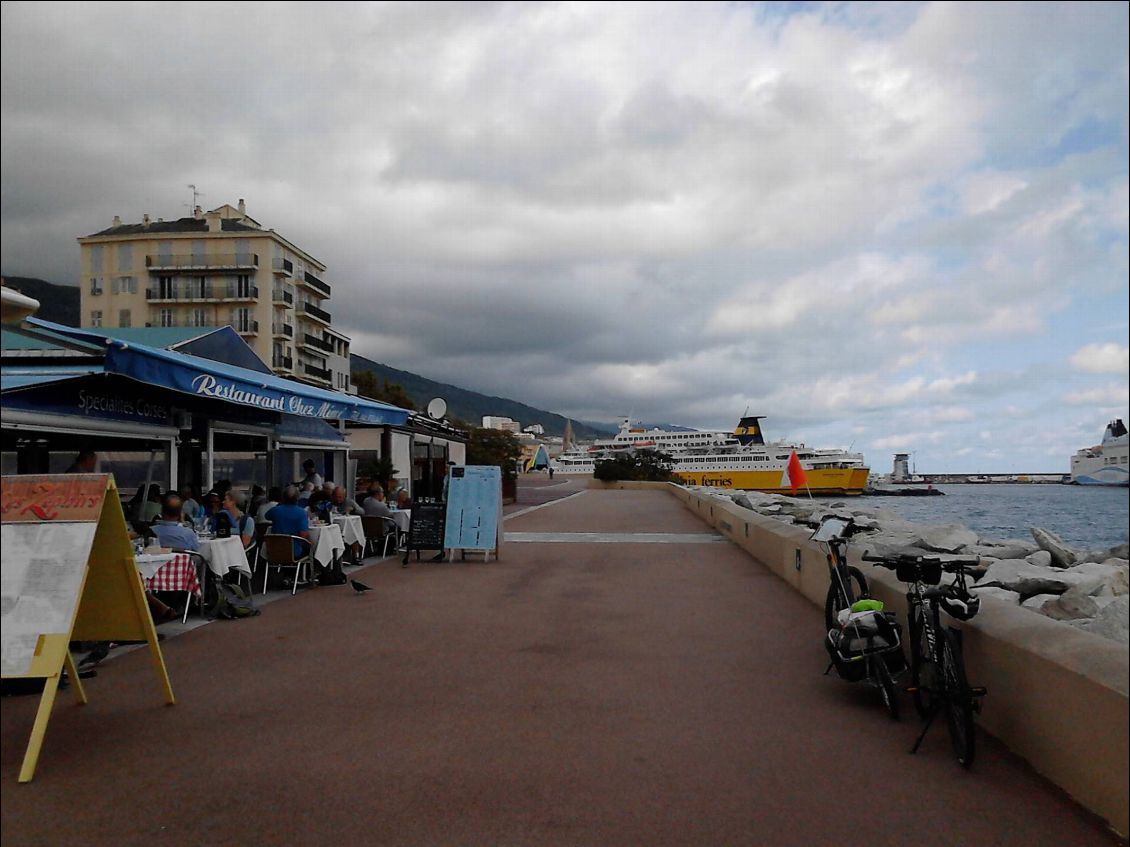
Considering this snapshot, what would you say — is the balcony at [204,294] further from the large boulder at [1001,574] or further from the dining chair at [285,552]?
the large boulder at [1001,574]

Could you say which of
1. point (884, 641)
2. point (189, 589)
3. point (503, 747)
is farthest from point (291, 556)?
point (884, 641)

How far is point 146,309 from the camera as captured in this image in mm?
63250

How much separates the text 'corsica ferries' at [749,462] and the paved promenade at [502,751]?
60.2 m

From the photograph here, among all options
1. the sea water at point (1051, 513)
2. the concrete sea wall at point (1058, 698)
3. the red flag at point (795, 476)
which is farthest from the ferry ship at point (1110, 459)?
the red flag at point (795, 476)

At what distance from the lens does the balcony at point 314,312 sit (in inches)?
2603

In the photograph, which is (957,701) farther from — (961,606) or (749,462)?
(749,462)

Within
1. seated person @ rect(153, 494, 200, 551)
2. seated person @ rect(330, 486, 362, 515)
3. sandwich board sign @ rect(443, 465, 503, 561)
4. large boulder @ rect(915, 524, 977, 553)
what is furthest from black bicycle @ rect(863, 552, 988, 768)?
seated person @ rect(330, 486, 362, 515)

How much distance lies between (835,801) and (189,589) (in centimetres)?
562

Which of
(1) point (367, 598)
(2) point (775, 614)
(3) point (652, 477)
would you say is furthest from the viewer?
(3) point (652, 477)

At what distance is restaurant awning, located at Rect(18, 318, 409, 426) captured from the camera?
24.7ft

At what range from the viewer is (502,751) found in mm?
4461

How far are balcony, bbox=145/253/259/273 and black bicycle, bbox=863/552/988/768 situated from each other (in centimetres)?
6392

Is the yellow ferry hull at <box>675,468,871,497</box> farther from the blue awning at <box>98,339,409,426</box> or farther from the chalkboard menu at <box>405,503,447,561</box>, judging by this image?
the blue awning at <box>98,339,409,426</box>

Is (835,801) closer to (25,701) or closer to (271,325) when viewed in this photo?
(25,701)
